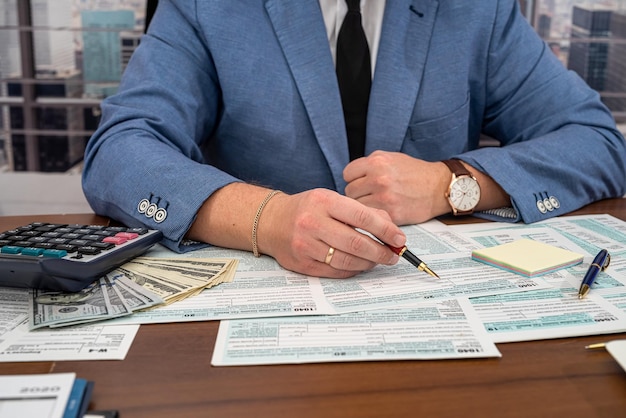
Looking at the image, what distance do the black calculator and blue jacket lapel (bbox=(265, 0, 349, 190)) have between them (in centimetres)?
51

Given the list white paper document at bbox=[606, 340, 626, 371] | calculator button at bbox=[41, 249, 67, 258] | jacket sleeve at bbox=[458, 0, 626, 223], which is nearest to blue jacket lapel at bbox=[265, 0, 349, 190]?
jacket sleeve at bbox=[458, 0, 626, 223]

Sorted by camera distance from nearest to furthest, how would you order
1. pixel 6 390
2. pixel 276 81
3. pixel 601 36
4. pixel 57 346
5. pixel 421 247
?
pixel 6 390 < pixel 57 346 < pixel 421 247 < pixel 276 81 < pixel 601 36

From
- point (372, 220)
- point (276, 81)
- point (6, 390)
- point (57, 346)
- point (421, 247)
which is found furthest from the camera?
point (276, 81)

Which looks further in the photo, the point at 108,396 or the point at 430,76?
the point at 430,76

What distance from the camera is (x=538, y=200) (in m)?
1.12

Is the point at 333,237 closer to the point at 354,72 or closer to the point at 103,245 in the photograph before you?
the point at 103,245

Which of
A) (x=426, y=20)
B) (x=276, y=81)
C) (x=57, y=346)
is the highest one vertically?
(x=426, y=20)

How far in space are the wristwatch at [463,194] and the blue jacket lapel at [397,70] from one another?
0.25 meters

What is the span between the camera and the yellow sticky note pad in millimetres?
829

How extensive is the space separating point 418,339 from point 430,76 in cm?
85

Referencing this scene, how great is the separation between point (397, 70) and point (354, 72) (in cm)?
9

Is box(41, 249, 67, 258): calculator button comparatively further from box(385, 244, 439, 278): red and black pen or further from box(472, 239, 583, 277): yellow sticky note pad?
box(472, 239, 583, 277): yellow sticky note pad

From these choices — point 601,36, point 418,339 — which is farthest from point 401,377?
point 601,36

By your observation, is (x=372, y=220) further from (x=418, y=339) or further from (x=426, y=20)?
(x=426, y=20)
